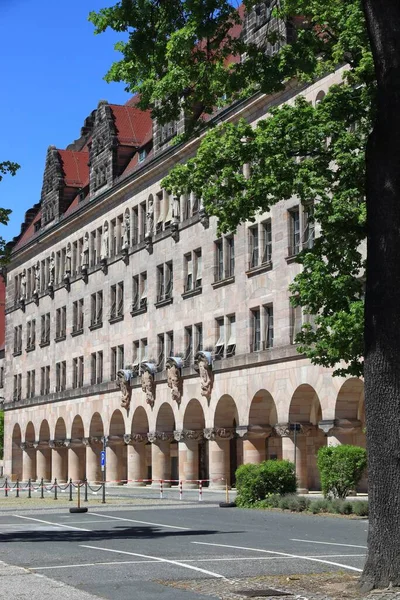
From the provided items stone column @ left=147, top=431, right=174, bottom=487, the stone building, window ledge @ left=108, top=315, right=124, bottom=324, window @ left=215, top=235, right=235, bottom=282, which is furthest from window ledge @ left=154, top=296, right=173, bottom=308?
stone column @ left=147, top=431, right=174, bottom=487

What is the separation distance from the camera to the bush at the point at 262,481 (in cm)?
3672

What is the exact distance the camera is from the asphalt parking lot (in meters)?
14.9

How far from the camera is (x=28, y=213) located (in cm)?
8975

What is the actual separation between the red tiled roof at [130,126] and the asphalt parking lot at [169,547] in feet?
132

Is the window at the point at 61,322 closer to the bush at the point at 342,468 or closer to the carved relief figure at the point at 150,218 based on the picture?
the carved relief figure at the point at 150,218

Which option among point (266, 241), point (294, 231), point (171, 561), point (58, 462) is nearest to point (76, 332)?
point (58, 462)

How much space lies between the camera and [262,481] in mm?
36844

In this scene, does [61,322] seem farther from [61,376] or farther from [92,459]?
[92,459]

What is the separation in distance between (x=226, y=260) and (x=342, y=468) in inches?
791

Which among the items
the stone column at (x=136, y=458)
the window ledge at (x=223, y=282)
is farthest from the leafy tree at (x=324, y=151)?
the stone column at (x=136, y=458)

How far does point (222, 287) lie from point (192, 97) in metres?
36.0

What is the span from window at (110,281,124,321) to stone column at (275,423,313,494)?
806 inches

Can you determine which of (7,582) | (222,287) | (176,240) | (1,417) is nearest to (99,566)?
(7,582)

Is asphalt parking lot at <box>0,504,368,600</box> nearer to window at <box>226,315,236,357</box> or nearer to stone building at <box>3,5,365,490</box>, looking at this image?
stone building at <box>3,5,365,490</box>
